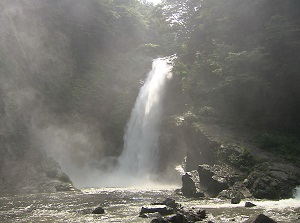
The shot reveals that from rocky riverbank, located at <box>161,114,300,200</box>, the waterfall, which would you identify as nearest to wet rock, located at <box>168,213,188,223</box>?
rocky riverbank, located at <box>161,114,300,200</box>

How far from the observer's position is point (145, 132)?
32.1m

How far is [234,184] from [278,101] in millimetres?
11144

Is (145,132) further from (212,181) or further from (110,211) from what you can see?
(110,211)

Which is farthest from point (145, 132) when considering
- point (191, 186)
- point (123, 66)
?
point (191, 186)

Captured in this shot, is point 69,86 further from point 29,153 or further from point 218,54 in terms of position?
point 218,54

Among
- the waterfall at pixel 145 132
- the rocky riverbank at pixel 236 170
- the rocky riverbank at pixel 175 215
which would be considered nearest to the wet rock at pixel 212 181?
the rocky riverbank at pixel 236 170

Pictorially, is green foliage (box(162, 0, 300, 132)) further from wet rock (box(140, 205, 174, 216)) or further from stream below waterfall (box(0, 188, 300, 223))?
wet rock (box(140, 205, 174, 216))

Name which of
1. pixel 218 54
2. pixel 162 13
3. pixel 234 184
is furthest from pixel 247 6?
pixel 234 184

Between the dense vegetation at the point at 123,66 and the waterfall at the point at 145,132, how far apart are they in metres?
1.39

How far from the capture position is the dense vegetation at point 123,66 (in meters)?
24.7

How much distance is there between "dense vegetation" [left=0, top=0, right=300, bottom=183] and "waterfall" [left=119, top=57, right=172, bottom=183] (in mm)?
1389

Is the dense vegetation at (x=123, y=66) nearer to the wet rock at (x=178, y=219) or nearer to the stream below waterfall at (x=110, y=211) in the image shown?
the stream below waterfall at (x=110, y=211)

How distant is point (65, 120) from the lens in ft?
107

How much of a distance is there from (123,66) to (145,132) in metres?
13.6
